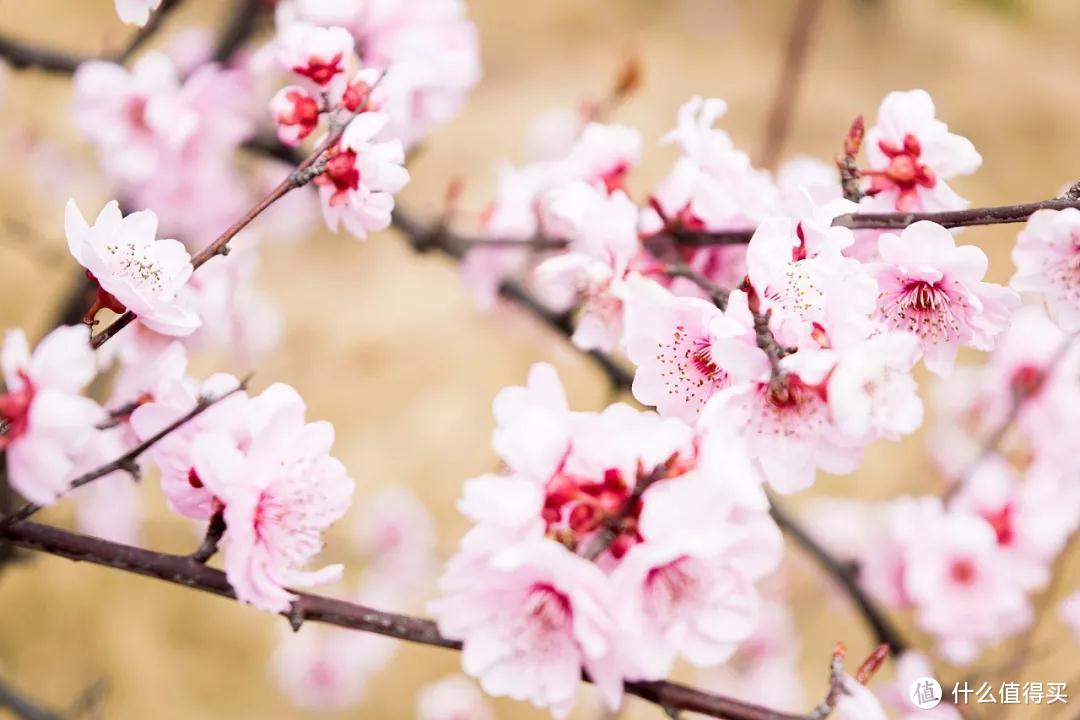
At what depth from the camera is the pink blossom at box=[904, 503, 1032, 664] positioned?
103 centimetres

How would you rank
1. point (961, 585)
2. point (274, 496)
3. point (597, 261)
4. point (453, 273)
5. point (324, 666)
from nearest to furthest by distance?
point (274, 496) < point (597, 261) < point (961, 585) < point (324, 666) < point (453, 273)

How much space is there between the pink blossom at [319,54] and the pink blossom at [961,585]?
818 mm

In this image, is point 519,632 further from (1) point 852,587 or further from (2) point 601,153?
(1) point 852,587

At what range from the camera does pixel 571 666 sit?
436mm

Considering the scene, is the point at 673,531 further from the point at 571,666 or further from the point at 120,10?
the point at 120,10

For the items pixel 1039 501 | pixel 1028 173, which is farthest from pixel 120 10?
pixel 1028 173

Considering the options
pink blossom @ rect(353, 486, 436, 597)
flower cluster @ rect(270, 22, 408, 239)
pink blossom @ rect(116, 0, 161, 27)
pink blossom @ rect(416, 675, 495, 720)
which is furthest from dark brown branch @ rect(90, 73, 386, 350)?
pink blossom @ rect(353, 486, 436, 597)

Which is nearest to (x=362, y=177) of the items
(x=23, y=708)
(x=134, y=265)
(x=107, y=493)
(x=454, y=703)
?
(x=134, y=265)

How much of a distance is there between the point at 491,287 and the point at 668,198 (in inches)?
15.6

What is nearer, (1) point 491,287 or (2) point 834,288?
(2) point 834,288

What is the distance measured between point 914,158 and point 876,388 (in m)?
0.22

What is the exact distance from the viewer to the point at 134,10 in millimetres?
528

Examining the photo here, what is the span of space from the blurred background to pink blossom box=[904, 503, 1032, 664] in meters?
0.09

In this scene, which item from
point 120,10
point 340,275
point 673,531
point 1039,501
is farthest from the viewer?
point 340,275
